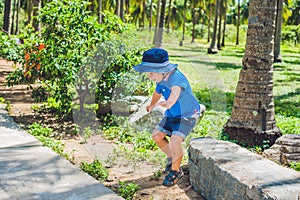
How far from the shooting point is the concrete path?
14.2 ft

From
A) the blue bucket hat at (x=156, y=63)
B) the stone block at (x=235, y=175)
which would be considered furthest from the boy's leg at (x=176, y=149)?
the blue bucket hat at (x=156, y=63)

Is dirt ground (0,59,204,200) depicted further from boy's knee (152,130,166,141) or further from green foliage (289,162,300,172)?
green foliage (289,162,300,172)

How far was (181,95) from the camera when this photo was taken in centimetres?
395

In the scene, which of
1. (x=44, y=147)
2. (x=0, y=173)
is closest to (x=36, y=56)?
(x=44, y=147)

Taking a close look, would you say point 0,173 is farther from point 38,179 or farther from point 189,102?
point 189,102

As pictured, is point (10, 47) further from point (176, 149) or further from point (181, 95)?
point (181, 95)

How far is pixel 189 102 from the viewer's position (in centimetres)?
405

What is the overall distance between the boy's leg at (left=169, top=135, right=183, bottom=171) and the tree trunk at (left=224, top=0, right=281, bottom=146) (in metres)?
2.49

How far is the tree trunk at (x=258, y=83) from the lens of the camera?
6652 mm

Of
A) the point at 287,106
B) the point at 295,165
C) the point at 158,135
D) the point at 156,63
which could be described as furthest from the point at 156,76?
the point at 287,106

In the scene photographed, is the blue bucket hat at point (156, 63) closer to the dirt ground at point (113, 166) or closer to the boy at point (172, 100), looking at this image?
the boy at point (172, 100)

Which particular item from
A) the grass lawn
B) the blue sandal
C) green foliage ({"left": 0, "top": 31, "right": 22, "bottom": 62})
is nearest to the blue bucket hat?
Answer: the grass lawn

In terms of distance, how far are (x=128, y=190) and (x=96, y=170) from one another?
30.1 inches

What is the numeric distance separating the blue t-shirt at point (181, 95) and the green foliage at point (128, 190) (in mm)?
924
